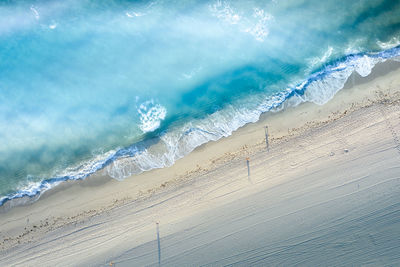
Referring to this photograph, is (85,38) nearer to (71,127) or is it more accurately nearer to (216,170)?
(71,127)

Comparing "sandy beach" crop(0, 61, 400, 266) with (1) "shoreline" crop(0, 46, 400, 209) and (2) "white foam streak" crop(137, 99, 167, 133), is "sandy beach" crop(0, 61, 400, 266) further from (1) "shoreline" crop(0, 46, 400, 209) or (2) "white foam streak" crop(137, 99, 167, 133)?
(2) "white foam streak" crop(137, 99, 167, 133)

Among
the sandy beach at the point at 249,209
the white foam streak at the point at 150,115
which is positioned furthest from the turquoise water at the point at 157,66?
the sandy beach at the point at 249,209

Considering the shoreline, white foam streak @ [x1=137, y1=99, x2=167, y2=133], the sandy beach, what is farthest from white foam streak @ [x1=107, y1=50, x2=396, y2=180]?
white foam streak @ [x1=137, y1=99, x2=167, y2=133]

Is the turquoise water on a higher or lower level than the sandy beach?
higher

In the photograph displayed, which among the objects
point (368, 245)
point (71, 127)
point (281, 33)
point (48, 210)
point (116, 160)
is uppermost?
point (281, 33)

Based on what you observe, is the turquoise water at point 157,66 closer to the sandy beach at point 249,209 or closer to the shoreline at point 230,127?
the shoreline at point 230,127

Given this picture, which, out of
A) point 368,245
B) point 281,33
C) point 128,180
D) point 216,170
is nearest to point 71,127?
point 128,180

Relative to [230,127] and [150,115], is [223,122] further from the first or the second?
[150,115]
